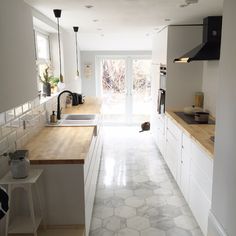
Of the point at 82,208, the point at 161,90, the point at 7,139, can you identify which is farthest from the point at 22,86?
the point at 161,90

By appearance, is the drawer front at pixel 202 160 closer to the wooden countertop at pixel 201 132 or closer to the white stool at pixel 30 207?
the wooden countertop at pixel 201 132

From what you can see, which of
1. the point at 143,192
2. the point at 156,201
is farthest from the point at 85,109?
the point at 156,201

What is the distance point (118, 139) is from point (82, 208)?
12.7ft

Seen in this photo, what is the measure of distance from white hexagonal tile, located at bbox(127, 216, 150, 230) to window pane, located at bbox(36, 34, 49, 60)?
253 cm

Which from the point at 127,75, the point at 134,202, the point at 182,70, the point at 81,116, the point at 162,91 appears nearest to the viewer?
the point at 134,202

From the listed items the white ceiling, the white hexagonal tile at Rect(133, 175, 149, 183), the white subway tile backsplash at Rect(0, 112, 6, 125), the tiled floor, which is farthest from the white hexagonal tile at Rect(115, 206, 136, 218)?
the white ceiling

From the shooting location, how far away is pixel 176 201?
328 centimetres

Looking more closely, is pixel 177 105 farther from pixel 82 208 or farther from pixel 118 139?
pixel 82 208

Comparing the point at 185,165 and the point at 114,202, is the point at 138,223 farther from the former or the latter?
the point at 185,165

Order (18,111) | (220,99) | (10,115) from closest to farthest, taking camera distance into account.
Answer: (220,99) → (10,115) → (18,111)

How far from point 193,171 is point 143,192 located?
92 centimetres

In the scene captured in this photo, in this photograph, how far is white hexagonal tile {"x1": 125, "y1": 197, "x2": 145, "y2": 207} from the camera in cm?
321

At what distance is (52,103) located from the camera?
3855mm

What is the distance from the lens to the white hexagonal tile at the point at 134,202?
3209 millimetres
